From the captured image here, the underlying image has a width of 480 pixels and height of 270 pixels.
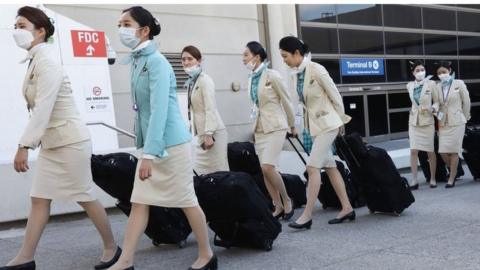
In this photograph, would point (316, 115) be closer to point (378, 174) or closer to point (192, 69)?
point (378, 174)

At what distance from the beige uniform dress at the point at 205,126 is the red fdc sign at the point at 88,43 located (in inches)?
152

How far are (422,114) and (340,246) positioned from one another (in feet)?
12.8

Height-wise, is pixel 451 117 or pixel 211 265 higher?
pixel 451 117

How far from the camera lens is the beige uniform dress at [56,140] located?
376 cm

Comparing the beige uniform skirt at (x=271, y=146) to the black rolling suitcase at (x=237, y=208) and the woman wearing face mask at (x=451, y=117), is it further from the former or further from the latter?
the woman wearing face mask at (x=451, y=117)

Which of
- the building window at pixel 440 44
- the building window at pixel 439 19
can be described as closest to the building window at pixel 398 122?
the building window at pixel 440 44

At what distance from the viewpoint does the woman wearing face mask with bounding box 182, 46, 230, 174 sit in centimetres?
528

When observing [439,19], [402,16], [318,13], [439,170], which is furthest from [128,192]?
[439,19]

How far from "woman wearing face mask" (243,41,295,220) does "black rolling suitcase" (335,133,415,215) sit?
0.59 meters

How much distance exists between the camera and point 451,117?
25.6 feet

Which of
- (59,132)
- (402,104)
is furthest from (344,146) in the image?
(402,104)

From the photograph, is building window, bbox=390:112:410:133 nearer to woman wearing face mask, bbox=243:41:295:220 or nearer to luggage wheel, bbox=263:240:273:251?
woman wearing face mask, bbox=243:41:295:220

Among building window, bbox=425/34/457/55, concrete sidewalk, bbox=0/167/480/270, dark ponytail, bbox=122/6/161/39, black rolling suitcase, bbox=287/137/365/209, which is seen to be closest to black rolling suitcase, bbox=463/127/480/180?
concrete sidewalk, bbox=0/167/480/270

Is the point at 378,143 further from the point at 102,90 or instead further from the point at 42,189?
the point at 42,189
